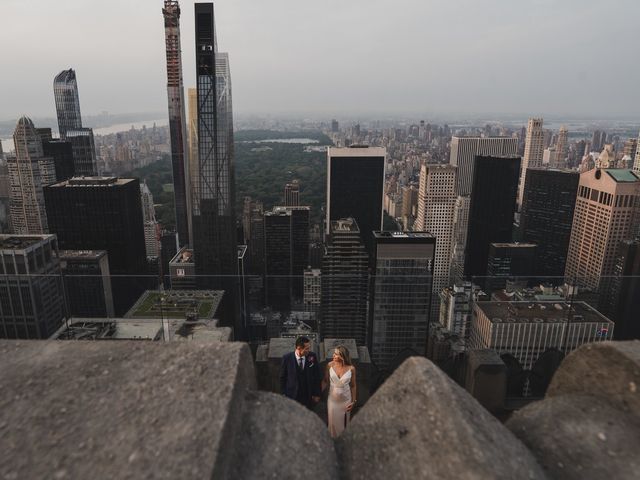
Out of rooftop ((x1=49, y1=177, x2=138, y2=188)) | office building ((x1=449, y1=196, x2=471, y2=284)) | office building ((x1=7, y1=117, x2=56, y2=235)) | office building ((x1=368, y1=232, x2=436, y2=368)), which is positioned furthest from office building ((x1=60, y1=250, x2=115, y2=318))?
office building ((x1=449, y1=196, x2=471, y2=284))

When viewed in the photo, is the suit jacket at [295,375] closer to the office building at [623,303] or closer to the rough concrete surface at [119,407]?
the rough concrete surface at [119,407]

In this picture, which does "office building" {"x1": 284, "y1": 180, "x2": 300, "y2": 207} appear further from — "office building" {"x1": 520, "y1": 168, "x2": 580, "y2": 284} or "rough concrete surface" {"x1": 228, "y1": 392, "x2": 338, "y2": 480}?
"rough concrete surface" {"x1": 228, "y1": 392, "x2": 338, "y2": 480}

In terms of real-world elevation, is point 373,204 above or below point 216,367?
below

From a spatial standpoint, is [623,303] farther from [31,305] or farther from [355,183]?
[355,183]

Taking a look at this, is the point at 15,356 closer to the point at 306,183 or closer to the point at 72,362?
the point at 72,362

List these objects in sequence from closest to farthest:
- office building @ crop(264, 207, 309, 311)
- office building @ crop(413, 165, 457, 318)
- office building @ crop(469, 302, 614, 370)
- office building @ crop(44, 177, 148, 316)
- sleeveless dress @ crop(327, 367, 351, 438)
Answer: sleeveless dress @ crop(327, 367, 351, 438), office building @ crop(469, 302, 614, 370), office building @ crop(44, 177, 148, 316), office building @ crop(264, 207, 309, 311), office building @ crop(413, 165, 457, 318)

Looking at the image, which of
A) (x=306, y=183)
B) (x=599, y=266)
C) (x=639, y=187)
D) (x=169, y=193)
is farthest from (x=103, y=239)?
(x=639, y=187)

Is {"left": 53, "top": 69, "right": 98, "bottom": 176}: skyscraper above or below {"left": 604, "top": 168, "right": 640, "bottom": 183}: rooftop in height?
above
